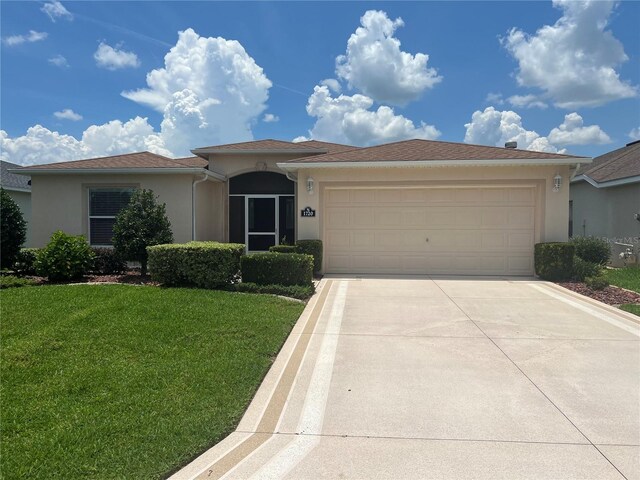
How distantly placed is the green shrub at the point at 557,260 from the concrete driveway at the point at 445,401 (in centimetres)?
353

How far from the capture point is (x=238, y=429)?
3607 mm

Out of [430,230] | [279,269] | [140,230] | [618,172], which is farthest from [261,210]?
[618,172]

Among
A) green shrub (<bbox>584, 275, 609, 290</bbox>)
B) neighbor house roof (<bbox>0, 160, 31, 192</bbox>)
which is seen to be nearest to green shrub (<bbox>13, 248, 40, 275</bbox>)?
neighbor house roof (<bbox>0, 160, 31, 192</bbox>)

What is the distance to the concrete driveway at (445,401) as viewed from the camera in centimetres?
311

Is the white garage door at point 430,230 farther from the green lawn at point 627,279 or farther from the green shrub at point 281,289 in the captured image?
the green shrub at point 281,289

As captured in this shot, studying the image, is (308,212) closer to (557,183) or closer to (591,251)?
(557,183)

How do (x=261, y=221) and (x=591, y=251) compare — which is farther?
(x=261, y=221)

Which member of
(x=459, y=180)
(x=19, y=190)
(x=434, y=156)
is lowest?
(x=459, y=180)

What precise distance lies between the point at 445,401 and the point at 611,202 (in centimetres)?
1611

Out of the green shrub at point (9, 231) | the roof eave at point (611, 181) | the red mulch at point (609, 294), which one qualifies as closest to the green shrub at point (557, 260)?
the red mulch at point (609, 294)

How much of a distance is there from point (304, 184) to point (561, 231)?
720 centimetres

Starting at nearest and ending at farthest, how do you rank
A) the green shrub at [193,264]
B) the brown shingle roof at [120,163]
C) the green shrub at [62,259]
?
the green shrub at [193,264] < the green shrub at [62,259] < the brown shingle roof at [120,163]

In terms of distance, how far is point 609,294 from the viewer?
9273 mm

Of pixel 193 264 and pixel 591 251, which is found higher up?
pixel 591 251
